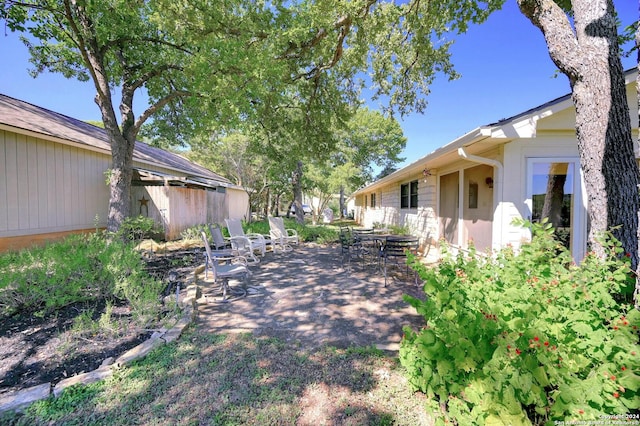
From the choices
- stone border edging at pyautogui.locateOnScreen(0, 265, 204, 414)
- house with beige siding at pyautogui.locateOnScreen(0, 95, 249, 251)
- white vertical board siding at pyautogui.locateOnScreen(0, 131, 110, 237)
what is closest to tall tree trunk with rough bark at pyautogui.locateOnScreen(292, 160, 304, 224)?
house with beige siding at pyautogui.locateOnScreen(0, 95, 249, 251)

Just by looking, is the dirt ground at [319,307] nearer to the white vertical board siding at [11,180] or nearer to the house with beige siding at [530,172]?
the house with beige siding at [530,172]

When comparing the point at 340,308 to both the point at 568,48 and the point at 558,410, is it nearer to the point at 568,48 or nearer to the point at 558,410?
the point at 558,410

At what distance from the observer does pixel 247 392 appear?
2.29 m

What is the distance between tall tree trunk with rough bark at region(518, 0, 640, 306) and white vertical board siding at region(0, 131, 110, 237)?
11243mm

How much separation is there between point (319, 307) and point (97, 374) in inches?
105

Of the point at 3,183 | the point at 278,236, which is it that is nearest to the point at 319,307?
the point at 278,236

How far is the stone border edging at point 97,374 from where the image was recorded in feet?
7.02

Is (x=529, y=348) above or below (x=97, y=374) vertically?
above

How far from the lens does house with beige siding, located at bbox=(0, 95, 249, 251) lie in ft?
23.3

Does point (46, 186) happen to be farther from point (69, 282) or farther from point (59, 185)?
point (69, 282)

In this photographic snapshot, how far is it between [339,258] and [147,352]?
5805 mm

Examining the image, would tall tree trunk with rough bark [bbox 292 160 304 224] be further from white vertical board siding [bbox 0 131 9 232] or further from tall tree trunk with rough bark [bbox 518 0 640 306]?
tall tree trunk with rough bark [bbox 518 0 640 306]

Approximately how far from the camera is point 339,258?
8.12 metres

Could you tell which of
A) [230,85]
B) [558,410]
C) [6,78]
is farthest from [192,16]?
[6,78]
